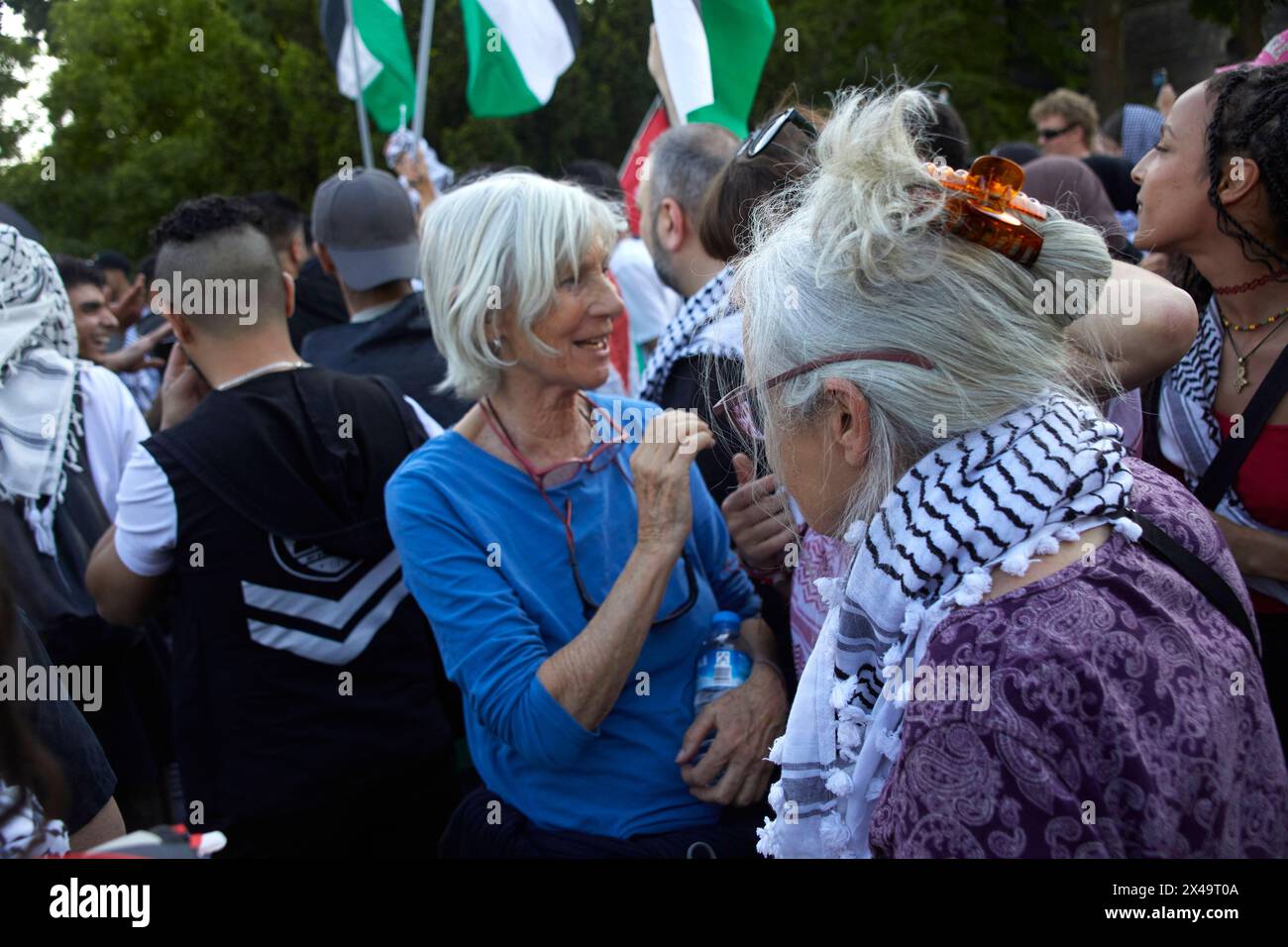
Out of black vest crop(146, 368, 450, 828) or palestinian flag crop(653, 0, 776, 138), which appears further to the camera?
palestinian flag crop(653, 0, 776, 138)

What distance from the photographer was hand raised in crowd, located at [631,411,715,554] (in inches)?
88.4

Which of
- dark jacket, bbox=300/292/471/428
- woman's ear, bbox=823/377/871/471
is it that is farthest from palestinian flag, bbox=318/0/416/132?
woman's ear, bbox=823/377/871/471

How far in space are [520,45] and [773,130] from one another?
3732 millimetres

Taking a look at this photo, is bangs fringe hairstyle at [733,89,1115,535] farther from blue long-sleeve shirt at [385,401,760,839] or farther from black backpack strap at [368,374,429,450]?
black backpack strap at [368,374,429,450]

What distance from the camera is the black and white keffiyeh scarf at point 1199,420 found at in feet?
7.78

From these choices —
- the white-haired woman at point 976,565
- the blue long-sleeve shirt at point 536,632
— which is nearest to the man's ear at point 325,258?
the blue long-sleeve shirt at point 536,632

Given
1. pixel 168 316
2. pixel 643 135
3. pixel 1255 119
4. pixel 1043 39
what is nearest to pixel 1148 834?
pixel 1255 119

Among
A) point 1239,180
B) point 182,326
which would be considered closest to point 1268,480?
point 1239,180

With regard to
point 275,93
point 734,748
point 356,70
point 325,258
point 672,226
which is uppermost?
point 275,93

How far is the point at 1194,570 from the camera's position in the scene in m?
1.49

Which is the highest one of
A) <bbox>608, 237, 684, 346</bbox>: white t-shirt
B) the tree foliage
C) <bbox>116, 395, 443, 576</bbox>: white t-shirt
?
the tree foliage

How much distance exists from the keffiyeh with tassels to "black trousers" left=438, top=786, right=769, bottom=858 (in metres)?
1.47

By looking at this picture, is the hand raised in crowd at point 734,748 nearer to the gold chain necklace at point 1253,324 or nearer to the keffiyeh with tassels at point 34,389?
the gold chain necklace at point 1253,324

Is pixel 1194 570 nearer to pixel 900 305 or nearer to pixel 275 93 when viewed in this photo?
pixel 900 305
